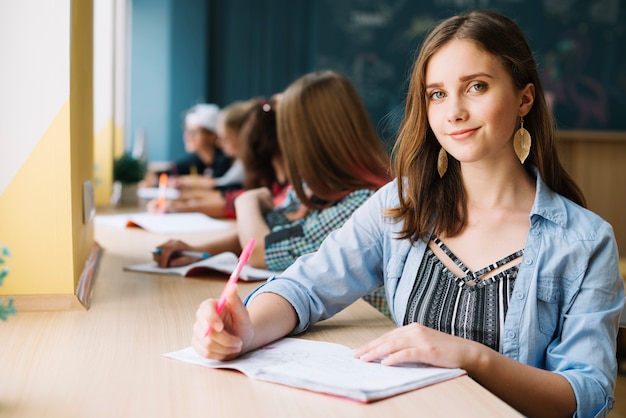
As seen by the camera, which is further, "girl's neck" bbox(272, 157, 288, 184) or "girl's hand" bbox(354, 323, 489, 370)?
"girl's neck" bbox(272, 157, 288, 184)

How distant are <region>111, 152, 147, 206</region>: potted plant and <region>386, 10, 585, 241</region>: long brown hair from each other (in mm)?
2385

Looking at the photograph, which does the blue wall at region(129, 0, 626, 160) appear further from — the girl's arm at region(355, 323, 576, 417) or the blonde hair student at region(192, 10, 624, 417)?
the girl's arm at region(355, 323, 576, 417)

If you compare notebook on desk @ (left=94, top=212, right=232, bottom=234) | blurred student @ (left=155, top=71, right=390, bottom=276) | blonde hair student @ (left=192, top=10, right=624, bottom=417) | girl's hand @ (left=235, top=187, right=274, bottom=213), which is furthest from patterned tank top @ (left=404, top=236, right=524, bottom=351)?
notebook on desk @ (left=94, top=212, right=232, bottom=234)

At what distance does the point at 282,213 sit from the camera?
2.43 metres

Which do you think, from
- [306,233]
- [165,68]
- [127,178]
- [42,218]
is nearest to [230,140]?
[127,178]

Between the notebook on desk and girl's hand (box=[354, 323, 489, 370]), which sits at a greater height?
girl's hand (box=[354, 323, 489, 370])

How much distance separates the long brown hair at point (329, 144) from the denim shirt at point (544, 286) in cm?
72

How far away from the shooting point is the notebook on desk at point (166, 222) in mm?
2703

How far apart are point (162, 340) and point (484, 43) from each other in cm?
70

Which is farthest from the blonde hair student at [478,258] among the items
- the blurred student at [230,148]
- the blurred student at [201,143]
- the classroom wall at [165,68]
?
the classroom wall at [165,68]

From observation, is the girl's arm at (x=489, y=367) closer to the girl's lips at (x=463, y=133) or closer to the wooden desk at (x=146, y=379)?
the wooden desk at (x=146, y=379)

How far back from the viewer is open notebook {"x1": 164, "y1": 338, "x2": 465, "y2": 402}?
0.97 m

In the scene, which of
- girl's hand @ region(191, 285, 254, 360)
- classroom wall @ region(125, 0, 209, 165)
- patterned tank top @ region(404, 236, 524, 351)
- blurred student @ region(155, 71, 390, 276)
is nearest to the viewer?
girl's hand @ region(191, 285, 254, 360)

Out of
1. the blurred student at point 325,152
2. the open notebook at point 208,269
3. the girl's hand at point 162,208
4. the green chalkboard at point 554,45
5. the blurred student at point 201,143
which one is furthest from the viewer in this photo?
the green chalkboard at point 554,45
